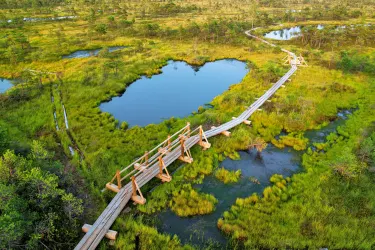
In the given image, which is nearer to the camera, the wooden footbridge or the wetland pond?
the wooden footbridge

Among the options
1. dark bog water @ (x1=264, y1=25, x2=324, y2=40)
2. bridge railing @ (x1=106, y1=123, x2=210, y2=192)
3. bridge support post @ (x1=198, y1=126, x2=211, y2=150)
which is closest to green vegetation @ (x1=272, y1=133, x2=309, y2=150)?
bridge support post @ (x1=198, y1=126, x2=211, y2=150)

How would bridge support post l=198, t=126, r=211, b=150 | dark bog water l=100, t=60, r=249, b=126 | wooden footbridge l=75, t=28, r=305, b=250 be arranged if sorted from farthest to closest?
1. dark bog water l=100, t=60, r=249, b=126
2. bridge support post l=198, t=126, r=211, b=150
3. wooden footbridge l=75, t=28, r=305, b=250

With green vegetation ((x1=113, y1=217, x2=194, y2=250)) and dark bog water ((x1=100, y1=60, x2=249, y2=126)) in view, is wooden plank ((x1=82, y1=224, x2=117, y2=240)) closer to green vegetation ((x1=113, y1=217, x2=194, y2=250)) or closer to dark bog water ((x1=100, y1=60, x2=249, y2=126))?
green vegetation ((x1=113, y1=217, x2=194, y2=250))

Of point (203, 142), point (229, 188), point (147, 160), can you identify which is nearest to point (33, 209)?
point (147, 160)

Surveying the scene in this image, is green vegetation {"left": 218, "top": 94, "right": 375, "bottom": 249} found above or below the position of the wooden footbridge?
below

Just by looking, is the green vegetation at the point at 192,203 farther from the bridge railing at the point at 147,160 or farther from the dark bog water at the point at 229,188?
the bridge railing at the point at 147,160

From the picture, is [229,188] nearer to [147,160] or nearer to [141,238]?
[147,160]

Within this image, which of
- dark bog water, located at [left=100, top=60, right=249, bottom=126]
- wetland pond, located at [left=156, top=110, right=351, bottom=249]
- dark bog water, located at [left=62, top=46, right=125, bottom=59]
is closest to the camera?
wetland pond, located at [left=156, top=110, right=351, bottom=249]
